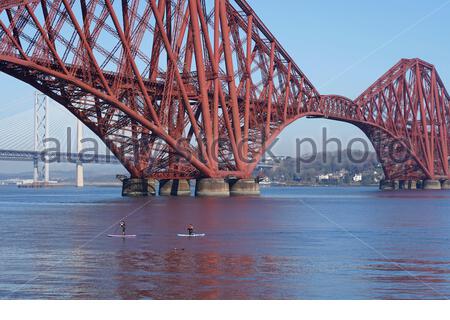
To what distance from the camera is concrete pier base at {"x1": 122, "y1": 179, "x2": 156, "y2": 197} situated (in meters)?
114

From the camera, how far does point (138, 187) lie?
114m

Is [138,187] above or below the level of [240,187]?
above

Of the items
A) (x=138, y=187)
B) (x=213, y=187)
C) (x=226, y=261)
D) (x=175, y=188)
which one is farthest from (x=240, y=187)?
(x=226, y=261)

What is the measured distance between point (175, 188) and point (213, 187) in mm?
16281

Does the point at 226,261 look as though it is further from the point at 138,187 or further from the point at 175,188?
the point at 175,188

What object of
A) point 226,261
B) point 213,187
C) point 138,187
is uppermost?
point 138,187

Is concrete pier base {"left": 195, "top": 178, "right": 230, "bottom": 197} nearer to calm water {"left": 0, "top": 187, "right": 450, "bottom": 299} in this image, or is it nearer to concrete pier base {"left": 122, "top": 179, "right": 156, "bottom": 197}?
concrete pier base {"left": 122, "top": 179, "right": 156, "bottom": 197}

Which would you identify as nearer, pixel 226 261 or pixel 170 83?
pixel 226 261

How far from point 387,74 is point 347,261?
547 feet

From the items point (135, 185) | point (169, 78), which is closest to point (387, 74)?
point (135, 185)

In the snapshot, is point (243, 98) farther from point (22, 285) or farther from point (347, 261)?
point (22, 285)

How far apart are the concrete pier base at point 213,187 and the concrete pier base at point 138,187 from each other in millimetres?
9323

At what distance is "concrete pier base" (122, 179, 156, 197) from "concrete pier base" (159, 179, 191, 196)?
5563mm

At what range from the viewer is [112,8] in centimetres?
8106
